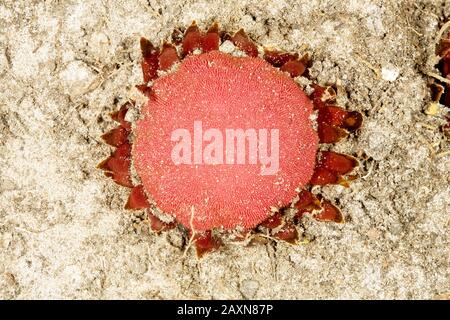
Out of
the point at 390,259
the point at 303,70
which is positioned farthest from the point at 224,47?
the point at 390,259

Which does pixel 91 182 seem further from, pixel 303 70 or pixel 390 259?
pixel 390 259

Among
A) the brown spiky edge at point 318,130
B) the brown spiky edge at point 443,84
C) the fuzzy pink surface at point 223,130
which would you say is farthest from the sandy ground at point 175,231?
the fuzzy pink surface at point 223,130

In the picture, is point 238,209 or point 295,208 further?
point 295,208

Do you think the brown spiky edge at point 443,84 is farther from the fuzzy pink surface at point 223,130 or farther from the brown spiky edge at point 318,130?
the fuzzy pink surface at point 223,130

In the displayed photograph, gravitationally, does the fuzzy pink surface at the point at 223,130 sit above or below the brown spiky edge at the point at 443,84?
below

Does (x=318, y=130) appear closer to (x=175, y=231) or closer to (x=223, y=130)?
(x=223, y=130)

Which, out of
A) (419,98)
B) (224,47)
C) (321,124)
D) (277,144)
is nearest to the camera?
(277,144)
